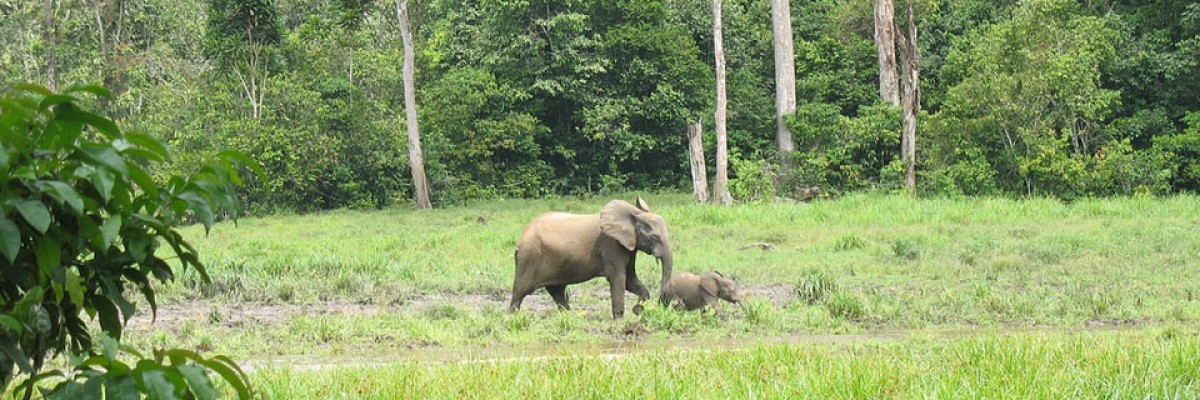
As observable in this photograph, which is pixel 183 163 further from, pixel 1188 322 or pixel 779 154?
pixel 1188 322

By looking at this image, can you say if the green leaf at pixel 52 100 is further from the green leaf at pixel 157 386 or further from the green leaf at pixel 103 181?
the green leaf at pixel 157 386

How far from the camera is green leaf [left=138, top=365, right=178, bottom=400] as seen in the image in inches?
116

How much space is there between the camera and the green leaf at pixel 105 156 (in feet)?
9.64

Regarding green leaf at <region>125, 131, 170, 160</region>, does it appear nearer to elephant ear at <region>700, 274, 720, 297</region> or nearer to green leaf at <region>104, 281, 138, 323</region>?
green leaf at <region>104, 281, 138, 323</region>

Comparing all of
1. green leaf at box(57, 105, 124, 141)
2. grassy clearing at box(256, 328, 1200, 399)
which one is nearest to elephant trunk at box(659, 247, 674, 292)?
grassy clearing at box(256, 328, 1200, 399)

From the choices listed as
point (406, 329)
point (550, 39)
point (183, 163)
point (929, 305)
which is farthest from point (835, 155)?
point (406, 329)

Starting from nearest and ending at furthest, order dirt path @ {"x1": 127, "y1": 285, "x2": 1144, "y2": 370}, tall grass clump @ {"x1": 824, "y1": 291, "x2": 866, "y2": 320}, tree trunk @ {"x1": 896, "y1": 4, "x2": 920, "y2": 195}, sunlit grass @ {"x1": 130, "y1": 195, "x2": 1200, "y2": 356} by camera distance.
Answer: dirt path @ {"x1": 127, "y1": 285, "x2": 1144, "y2": 370}, sunlit grass @ {"x1": 130, "y1": 195, "x2": 1200, "y2": 356}, tall grass clump @ {"x1": 824, "y1": 291, "x2": 866, "y2": 320}, tree trunk @ {"x1": 896, "y1": 4, "x2": 920, "y2": 195}

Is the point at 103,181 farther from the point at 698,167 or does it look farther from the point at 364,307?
the point at 698,167

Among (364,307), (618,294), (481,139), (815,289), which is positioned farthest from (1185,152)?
(364,307)

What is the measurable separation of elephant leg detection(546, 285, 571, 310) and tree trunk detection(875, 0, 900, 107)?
19.9m

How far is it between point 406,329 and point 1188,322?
22.1ft

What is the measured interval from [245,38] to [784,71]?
13317mm

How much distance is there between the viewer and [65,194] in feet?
9.30

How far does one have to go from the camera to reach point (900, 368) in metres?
6.73
